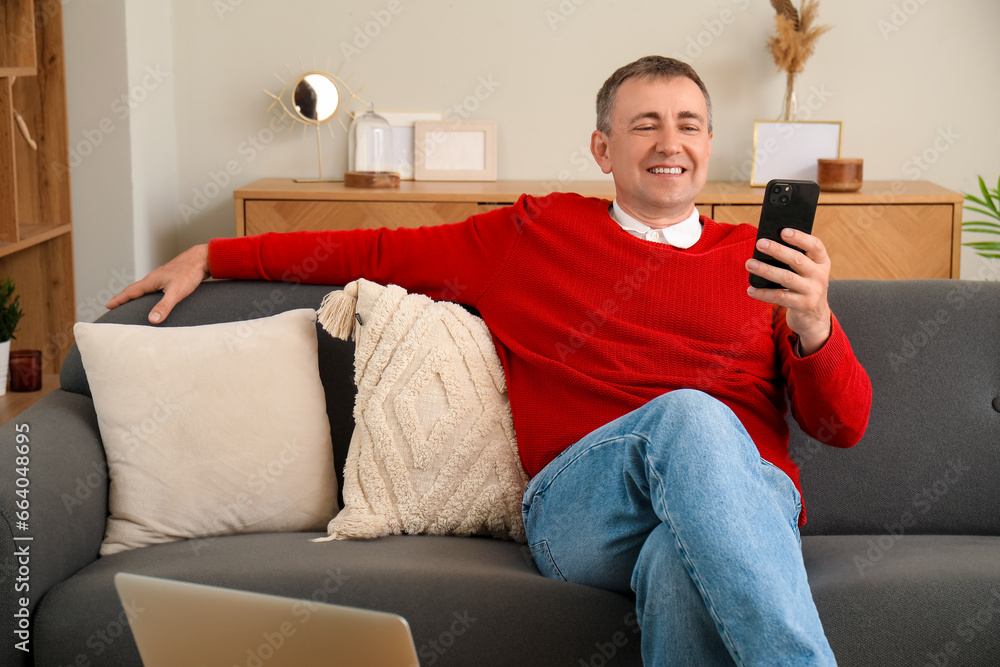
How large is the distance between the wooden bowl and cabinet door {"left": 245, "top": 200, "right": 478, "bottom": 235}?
119 centimetres

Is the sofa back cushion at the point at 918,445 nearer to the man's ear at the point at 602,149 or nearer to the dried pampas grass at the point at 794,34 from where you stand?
the man's ear at the point at 602,149

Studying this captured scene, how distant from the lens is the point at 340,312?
1691 mm

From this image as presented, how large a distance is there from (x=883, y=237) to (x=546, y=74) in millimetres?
1307

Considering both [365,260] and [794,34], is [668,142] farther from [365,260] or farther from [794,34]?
[794,34]

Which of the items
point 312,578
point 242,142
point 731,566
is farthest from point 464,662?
point 242,142

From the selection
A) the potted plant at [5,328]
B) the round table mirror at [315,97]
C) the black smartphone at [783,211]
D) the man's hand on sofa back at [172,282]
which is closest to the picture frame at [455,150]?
the round table mirror at [315,97]

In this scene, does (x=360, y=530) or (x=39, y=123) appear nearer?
(x=360, y=530)

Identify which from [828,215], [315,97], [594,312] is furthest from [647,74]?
[315,97]

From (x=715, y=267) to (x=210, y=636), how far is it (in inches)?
44.2

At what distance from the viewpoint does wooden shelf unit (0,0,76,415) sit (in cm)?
272

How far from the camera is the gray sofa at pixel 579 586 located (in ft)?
4.42

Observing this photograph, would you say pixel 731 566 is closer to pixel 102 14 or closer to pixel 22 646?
pixel 22 646

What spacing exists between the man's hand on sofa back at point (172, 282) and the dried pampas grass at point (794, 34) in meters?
2.22

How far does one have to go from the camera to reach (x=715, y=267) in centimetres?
166
